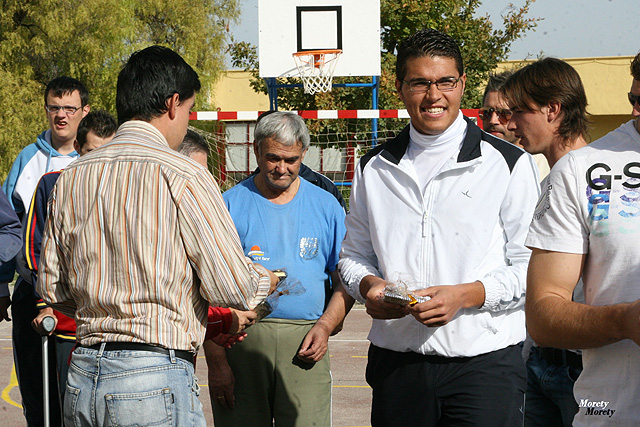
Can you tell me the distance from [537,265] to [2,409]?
623cm

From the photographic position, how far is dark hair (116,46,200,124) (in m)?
2.76

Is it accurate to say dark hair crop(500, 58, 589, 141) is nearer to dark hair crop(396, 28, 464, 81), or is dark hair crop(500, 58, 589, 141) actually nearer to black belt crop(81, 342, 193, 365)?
dark hair crop(396, 28, 464, 81)

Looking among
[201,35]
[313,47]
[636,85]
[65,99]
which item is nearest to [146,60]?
[636,85]

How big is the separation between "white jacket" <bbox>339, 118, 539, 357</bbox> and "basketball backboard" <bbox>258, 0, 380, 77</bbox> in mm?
12361

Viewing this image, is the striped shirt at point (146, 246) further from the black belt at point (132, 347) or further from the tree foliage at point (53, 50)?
the tree foliage at point (53, 50)

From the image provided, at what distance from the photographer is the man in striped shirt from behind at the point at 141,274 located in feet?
8.34

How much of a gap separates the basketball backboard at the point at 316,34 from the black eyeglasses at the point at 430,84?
1220 centimetres

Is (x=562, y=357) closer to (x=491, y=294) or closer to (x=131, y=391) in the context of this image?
(x=491, y=294)

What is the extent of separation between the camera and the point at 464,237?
2.93 meters

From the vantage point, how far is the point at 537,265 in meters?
2.03

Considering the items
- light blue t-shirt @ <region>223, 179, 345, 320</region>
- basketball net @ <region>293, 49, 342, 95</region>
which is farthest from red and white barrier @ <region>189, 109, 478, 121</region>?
light blue t-shirt @ <region>223, 179, 345, 320</region>

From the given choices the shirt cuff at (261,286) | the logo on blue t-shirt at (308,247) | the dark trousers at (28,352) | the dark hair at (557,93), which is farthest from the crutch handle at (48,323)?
the dark hair at (557,93)

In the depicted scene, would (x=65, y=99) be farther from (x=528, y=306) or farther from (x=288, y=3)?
(x=288, y=3)

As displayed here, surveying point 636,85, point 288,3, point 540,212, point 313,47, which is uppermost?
point 288,3
